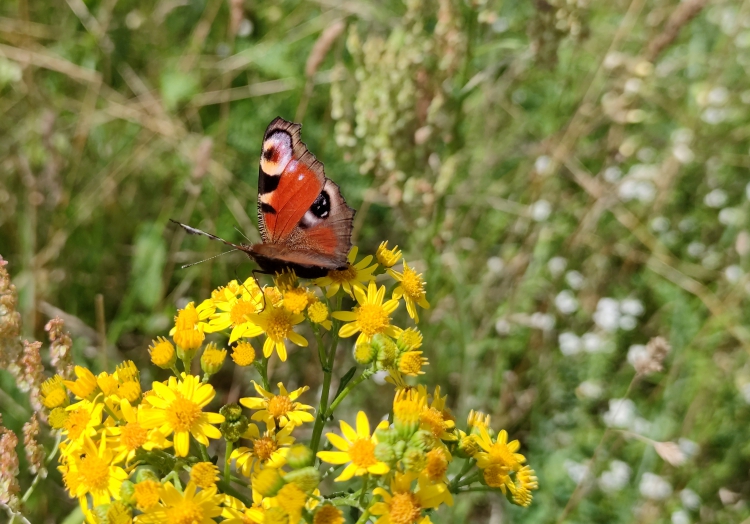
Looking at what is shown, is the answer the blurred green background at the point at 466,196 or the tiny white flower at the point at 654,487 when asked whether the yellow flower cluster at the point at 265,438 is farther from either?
the tiny white flower at the point at 654,487

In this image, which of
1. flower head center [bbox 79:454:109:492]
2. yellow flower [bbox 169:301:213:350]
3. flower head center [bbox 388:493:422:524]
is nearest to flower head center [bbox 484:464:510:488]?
flower head center [bbox 388:493:422:524]

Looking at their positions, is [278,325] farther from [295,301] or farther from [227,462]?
[227,462]

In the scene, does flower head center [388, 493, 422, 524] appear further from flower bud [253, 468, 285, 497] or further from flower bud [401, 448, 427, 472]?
flower bud [253, 468, 285, 497]

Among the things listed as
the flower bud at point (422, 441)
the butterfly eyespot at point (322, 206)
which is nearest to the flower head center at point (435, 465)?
the flower bud at point (422, 441)

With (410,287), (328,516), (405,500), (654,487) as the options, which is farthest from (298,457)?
(654,487)

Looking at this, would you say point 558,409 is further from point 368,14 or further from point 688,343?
point 368,14

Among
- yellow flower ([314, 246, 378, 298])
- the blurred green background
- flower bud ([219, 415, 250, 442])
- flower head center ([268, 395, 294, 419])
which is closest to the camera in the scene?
flower bud ([219, 415, 250, 442])
